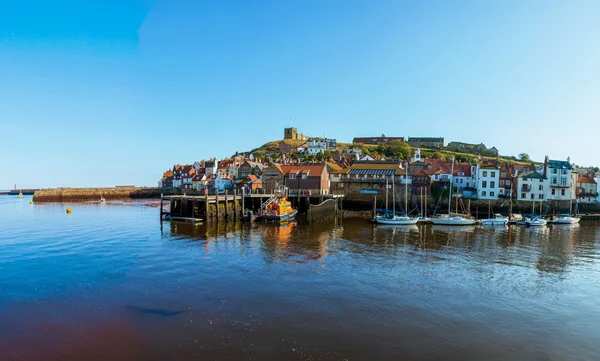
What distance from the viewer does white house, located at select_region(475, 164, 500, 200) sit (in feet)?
213

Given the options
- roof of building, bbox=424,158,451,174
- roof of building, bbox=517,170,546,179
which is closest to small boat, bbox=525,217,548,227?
roof of building, bbox=517,170,546,179

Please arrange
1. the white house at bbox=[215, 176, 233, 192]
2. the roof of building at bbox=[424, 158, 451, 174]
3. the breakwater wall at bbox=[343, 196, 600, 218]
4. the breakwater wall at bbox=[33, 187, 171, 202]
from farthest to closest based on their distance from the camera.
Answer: the breakwater wall at bbox=[33, 187, 171, 202] → the white house at bbox=[215, 176, 233, 192] → the roof of building at bbox=[424, 158, 451, 174] → the breakwater wall at bbox=[343, 196, 600, 218]

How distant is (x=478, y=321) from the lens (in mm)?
16219

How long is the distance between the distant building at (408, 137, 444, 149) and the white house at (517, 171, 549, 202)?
88.8 m

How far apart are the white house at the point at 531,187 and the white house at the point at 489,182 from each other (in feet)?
11.0

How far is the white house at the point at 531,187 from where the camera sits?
63500mm

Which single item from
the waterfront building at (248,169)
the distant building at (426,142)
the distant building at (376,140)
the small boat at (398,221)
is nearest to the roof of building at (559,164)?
the small boat at (398,221)

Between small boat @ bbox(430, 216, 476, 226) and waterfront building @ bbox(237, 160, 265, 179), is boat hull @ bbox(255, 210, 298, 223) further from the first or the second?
waterfront building @ bbox(237, 160, 265, 179)

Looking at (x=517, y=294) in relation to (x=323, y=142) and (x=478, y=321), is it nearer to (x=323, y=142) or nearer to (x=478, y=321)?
(x=478, y=321)

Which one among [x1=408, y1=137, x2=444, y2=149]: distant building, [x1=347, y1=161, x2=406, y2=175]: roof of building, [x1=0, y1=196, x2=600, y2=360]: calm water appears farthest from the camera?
[x1=408, y1=137, x2=444, y2=149]: distant building

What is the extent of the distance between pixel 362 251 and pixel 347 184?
4253 cm

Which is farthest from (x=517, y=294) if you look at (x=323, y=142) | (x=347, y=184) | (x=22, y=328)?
(x=323, y=142)

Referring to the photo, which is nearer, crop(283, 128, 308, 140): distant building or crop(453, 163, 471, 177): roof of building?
crop(453, 163, 471, 177): roof of building

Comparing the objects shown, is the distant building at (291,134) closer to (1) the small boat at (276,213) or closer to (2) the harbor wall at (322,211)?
(2) the harbor wall at (322,211)
